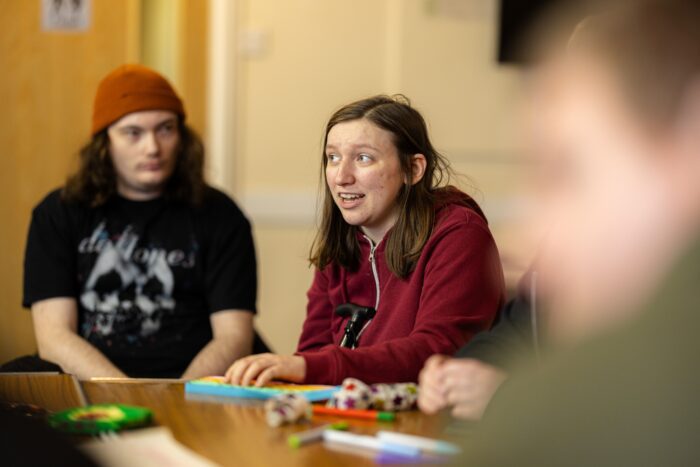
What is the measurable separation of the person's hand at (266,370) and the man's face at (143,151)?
1120 mm

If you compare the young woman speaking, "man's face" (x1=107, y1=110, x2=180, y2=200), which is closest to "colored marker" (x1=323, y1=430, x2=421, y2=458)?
the young woman speaking

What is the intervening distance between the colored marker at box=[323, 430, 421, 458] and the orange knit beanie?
1.55m

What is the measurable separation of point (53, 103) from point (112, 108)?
6.33 ft

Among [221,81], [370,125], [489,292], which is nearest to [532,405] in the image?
[489,292]

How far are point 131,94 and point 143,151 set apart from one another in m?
0.15

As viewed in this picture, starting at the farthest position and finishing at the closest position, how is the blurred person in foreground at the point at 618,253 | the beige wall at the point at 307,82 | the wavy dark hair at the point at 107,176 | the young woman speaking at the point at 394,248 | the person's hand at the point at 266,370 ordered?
the beige wall at the point at 307,82 < the wavy dark hair at the point at 107,176 < the young woman speaking at the point at 394,248 < the person's hand at the point at 266,370 < the blurred person in foreground at the point at 618,253

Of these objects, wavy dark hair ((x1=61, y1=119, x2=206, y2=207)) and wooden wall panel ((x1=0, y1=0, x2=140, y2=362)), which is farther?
wooden wall panel ((x1=0, y1=0, x2=140, y2=362))

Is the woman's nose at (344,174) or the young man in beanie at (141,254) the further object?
the young man in beanie at (141,254)

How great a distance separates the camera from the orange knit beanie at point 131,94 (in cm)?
252

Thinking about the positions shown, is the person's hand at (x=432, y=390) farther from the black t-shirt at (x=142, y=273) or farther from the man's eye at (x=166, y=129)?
the man's eye at (x=166, y=129)

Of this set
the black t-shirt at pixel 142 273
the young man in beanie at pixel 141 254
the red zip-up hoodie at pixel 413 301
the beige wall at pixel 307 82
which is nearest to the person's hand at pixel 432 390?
the red zip-up hoodie at pixel 413 301

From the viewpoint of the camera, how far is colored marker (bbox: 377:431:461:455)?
1.09m

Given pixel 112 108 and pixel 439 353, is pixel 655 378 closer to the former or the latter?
pixel 439 353

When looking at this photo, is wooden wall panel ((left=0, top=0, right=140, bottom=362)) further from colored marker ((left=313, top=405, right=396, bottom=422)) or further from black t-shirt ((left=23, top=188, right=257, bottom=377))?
colored marker ((left=313, top=405, right=396, bottom=422))
